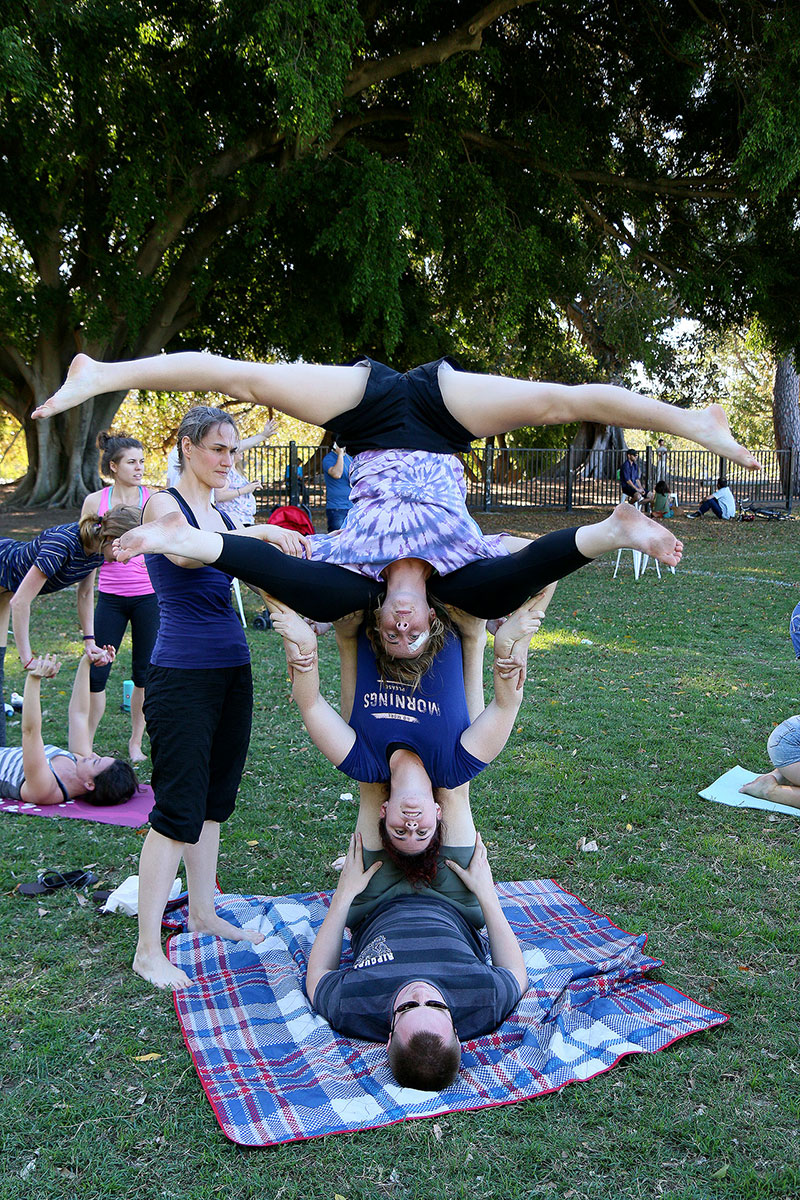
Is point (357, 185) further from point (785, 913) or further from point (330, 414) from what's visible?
point (785, 913)

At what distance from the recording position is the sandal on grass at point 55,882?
4.15 m

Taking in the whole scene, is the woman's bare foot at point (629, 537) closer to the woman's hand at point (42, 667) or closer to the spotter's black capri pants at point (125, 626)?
the woman's hand at point (42, 667)

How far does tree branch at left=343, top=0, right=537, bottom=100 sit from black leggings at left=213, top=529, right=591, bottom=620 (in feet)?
40.2

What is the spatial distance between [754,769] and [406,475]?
3.33 meters

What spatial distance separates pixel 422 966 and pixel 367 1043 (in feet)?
1.34

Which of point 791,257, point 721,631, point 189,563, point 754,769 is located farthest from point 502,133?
point 189,563

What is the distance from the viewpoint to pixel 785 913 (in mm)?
3904

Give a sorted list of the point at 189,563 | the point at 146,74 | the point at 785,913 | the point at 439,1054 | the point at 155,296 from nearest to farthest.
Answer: the point at 439,1054
the point at 189,563
the point at 785,913
the point at 146,74
the point at 155,296

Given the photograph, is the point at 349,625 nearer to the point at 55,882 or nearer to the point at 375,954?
the point at 375,954

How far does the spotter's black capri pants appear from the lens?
18.4 feet

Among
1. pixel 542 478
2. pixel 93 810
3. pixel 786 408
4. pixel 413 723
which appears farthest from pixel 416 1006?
pixel 786 408

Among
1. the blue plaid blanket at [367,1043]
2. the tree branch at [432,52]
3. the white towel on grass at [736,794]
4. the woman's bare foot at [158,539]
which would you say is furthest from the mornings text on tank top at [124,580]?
the tree branch at [432,52]

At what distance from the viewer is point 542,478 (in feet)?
75.0

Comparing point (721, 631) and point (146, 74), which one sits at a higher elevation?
point (146, 74)
